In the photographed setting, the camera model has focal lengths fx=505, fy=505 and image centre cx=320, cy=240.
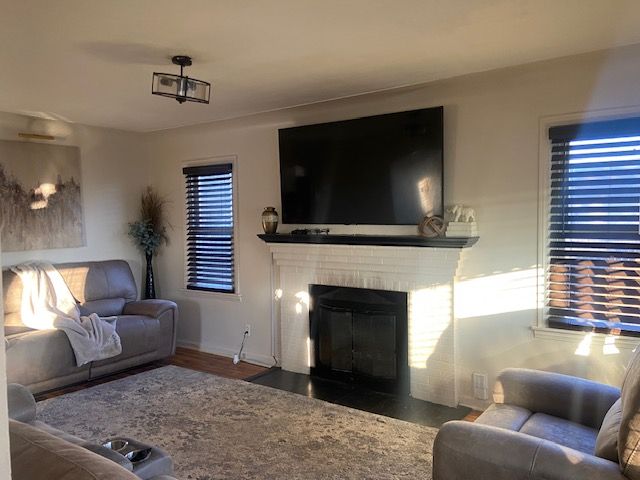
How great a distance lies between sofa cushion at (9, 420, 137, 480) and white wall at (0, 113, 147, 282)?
4042 millimetres

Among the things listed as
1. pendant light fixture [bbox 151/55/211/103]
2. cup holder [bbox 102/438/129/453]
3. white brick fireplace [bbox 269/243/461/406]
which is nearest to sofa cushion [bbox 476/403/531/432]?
white brick fireplace [bbox 269/243/461/406]

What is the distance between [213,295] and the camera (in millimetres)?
5395

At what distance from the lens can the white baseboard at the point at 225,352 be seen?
4.96 metres

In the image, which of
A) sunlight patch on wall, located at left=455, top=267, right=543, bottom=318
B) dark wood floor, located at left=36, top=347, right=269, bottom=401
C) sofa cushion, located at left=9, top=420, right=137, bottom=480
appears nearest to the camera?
sofa cushion, located at left=9, top=420, right=137, bottom=480

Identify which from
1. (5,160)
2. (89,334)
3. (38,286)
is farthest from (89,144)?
(89,334)

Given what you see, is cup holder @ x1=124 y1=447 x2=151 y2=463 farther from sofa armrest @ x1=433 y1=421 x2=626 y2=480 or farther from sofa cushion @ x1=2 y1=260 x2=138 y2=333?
sofa cushion @ x1=2 y1=260 x2=138 y2=333

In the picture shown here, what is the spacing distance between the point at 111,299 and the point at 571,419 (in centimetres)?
427

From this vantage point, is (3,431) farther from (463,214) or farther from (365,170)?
(365,170)

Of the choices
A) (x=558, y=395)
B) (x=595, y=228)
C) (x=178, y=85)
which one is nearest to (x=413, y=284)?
(x=595, y=228)

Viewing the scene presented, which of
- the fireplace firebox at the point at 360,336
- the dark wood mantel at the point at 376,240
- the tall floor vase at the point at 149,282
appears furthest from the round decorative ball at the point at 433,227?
the tall floor vase at the point at 149,282

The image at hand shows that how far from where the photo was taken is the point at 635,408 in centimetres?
172

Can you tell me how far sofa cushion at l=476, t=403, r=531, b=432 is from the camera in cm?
237

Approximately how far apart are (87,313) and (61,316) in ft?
1.56

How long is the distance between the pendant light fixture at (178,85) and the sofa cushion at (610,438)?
280 cm
